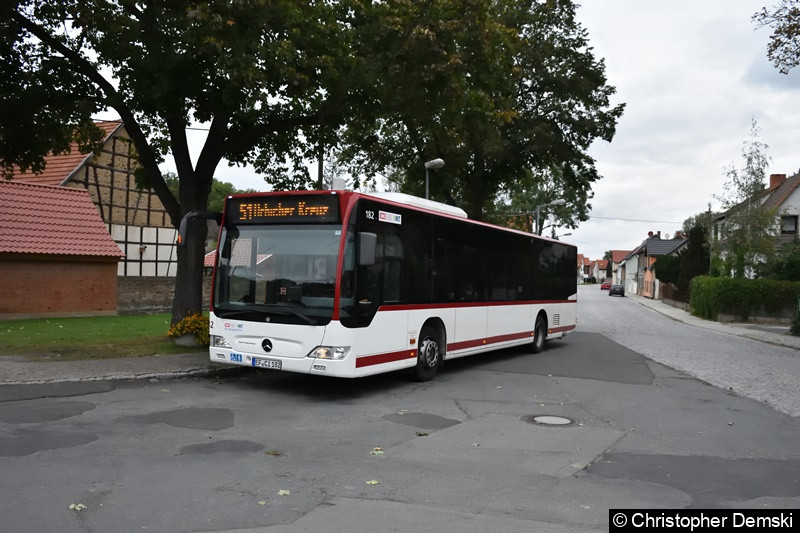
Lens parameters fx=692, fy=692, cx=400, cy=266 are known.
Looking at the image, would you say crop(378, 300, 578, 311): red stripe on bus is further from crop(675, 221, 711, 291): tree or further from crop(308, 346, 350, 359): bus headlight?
crop(675, 221, 711, 291): tree

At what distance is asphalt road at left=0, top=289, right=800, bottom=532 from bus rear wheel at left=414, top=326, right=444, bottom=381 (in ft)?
0.80

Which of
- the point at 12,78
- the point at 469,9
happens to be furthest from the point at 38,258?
the point at 469,9

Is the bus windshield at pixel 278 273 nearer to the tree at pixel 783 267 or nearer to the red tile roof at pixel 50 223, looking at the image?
the red tile roof at pixel 50 223

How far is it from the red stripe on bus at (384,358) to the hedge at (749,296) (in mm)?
28379

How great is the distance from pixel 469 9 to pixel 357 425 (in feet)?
30.3

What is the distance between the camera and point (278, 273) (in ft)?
33.0

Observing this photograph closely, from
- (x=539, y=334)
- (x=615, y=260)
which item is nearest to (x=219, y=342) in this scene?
(x=539, y=334)

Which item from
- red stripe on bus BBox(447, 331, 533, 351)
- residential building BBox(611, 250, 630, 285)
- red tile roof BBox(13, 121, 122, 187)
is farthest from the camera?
residential building BBox(611, 250, 630, 285)

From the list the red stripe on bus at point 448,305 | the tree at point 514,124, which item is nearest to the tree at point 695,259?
the tree at point 514,124

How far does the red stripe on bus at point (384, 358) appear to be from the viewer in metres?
9.81

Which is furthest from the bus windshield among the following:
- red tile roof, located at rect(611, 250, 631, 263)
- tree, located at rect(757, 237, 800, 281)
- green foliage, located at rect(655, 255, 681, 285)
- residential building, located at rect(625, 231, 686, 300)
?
red tile roof, located at rect(611, 250, 631, 263)

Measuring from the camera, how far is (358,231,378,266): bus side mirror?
9742 millimetres

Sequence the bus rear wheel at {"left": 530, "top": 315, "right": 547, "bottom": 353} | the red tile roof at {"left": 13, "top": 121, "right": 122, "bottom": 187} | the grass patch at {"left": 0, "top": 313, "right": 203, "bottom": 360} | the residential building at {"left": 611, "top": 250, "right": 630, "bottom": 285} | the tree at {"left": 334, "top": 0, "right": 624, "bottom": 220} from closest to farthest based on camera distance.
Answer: the grass patch at {"left": 0, "top": 313, "right": 203, "bottom": 360}
the tree at {"left": 334, "top": 0, "right": 624, "bottom": 220}
the bus rear wheel at {"left": 530, "top": 315, "right": 547, "bottom": 353}
the red tile roof at {"left": 13, "top": 121, "right": 122, "bottom": 187}
the residential building at {"left": 611, "top": 250, "right": 630, "bottom": 285}

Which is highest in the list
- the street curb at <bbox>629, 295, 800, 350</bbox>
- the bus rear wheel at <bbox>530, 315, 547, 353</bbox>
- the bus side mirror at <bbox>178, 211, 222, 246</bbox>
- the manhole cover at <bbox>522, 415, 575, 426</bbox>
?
the bus side mirror at <bbox>178, 211, 222, 246</bbox>
